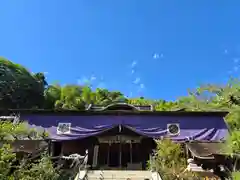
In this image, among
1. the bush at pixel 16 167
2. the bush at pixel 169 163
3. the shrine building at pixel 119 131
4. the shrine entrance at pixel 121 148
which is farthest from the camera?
the shrine entrance at pixel 121 148

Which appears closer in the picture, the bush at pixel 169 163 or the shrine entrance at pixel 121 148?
the bush at pixel 169 163

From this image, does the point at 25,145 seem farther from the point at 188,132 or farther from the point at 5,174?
the point at 188,132

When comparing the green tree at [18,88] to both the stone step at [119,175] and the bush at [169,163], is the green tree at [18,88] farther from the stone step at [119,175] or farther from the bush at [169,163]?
the bush at [169,163]

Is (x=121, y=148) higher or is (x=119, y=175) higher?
(x=121, y=148)

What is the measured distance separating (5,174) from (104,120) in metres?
8.71

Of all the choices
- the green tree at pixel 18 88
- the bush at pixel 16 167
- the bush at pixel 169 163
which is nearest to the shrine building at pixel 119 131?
the bush at pixel 169 163

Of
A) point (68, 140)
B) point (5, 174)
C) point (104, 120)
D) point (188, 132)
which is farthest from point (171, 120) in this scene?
point (5, 174)

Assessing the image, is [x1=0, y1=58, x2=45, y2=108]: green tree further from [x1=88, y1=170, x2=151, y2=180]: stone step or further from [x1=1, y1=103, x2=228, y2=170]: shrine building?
[x1=88, y1=170, x2=151, y2=180]: stone step

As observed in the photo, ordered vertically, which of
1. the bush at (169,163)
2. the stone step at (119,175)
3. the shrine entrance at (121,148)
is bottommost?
the stone step at (119,175)

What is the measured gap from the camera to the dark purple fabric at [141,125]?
14953 millimetres

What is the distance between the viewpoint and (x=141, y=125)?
618 inches

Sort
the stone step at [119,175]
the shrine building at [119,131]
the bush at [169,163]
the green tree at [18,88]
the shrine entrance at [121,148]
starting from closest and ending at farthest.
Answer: the stone step at [119,175]
the bush at [169,163]
the shrine building at [119,131]
the shrine entrance at [121,148]
the green tree at [18,88]

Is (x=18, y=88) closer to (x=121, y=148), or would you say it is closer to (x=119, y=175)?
(x=121, y=148)

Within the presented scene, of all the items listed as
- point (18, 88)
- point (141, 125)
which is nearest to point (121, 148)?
point (141, 125)
